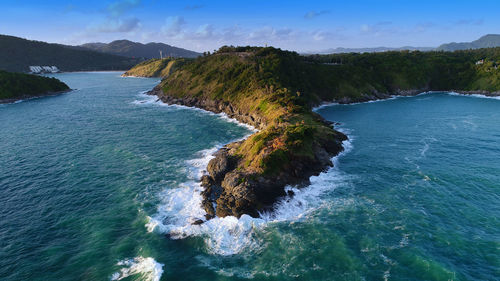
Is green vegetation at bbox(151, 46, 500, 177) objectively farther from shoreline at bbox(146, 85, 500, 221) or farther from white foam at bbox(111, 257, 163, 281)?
white foam at bbox(111, 257, 163, 281)

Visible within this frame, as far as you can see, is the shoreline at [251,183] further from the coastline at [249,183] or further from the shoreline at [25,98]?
the shoreline at [25,98]

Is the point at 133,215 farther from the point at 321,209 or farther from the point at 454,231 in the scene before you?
the point at 454,231

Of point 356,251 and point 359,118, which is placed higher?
point 359,118

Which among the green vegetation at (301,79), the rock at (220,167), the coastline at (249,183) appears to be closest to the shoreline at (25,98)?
the green vegetation at (301,79)

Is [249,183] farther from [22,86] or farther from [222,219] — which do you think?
[22,86]

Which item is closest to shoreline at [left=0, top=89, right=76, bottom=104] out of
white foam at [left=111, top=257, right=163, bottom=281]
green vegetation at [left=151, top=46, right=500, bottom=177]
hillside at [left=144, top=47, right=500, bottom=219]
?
hillside at [left=144, top=47, right=500, bottom=219]

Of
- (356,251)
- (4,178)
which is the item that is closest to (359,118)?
(356,251)

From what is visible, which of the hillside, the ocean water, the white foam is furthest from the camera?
the hillside
